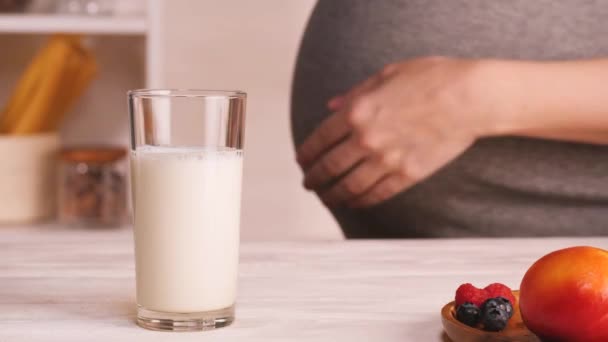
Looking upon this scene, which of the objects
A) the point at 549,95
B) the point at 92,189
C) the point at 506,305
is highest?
the point at 549,95

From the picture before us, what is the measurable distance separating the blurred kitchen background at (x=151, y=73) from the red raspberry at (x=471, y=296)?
1.25m

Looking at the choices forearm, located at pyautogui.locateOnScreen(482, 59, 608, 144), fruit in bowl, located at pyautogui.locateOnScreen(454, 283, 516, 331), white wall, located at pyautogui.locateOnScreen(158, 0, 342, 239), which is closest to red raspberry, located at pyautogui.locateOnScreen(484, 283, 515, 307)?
fruit in bowl, located at pyautogui.locateOnScreen(454, 283, 516, 331)

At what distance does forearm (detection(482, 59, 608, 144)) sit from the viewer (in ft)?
3.62

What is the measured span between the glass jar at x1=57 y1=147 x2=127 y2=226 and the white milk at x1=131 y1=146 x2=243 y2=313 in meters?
1.24

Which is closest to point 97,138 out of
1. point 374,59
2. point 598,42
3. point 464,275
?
point 374,59

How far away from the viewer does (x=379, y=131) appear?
119 centimetres

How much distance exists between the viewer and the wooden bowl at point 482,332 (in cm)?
50

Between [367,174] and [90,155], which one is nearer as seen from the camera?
[367,174]

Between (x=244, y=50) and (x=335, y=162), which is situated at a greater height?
(x=244, y=50)

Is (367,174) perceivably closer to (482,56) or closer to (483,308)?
(482,56)

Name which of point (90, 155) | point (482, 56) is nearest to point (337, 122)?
point (482, 56)

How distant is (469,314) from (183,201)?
20cm

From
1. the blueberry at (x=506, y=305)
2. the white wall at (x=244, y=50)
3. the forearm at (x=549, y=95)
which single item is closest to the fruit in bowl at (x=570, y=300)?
the blueberry at (x=506, y=305)

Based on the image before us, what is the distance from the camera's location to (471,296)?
21.9 inches
